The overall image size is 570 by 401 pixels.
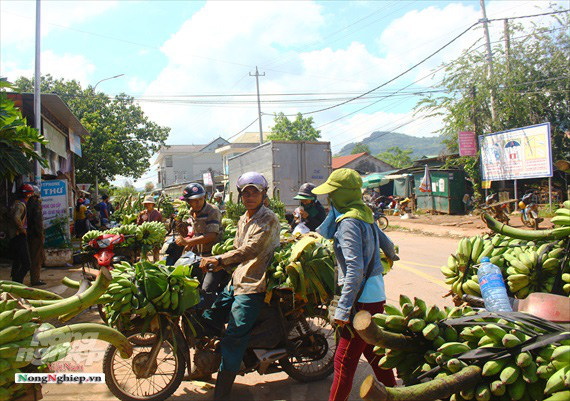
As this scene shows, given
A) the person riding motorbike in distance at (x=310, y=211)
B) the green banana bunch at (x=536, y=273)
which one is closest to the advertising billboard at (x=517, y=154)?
the person riding motorbike in distance at (x=310, y=211)

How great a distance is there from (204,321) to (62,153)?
1331cm

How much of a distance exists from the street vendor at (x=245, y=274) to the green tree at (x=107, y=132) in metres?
23.7

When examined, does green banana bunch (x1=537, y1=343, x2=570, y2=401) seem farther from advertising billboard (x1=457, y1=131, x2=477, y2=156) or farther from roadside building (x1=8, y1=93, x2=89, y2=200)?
advertising billboard (x1=457, y1=131, x2=477, y2=156)

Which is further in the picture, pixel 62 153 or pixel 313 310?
pixel 62 153

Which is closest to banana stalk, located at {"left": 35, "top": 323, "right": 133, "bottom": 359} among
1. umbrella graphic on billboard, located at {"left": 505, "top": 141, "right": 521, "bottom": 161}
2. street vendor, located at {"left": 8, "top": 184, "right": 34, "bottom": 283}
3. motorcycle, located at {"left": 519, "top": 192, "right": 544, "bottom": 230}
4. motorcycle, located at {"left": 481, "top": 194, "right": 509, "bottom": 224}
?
motorcycle, located at {"left": 481, "top": 194, "right": 509, "bottom": 224}

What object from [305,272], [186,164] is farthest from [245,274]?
[186,164]

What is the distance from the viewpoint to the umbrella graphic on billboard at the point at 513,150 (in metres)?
19.9

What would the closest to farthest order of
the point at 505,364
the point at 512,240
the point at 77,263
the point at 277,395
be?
the point at 505,364 < the point at 512,240 < the point at 277,395 < the point at 77,263

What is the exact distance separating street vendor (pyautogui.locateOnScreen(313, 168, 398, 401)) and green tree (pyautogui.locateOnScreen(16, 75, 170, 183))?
975 inches

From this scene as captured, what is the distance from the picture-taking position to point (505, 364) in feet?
5.96

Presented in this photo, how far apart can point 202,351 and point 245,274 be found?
0.83 m

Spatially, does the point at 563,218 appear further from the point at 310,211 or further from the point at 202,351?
the point at 310,211

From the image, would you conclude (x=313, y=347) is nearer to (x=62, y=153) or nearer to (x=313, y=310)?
(x=313, y=310)

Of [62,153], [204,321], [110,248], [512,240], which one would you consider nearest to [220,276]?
[204,321]
